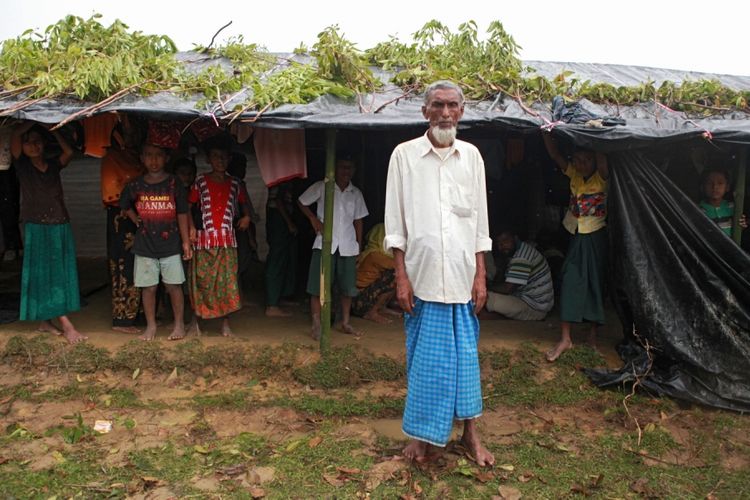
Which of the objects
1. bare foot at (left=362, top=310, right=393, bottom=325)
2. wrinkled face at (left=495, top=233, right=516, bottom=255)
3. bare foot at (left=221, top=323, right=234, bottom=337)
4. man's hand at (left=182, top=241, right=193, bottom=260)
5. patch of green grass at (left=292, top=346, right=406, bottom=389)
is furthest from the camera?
wrinkled face at (left=495, top=233, right=516, bottom=255)

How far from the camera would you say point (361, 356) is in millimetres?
4754

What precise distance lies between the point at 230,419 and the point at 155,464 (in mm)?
701

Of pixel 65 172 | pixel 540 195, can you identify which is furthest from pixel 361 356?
pixel 65 172

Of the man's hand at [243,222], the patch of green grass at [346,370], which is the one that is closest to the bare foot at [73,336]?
the man's hand at [243,222]

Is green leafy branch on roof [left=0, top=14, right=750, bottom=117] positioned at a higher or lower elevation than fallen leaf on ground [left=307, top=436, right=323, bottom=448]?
higher

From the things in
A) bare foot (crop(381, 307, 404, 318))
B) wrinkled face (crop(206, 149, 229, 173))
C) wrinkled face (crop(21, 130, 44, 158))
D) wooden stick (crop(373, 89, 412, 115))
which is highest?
wooden stick (crop(373, 89, 412, 115))

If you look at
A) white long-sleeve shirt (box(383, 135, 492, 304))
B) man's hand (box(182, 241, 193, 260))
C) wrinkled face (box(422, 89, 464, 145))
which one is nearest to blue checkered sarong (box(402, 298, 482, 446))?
white long-sleeve shirt (box(383, 135, 492, 304))

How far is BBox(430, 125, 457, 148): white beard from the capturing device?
3064mm

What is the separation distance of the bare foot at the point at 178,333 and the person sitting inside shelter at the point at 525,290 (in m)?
2.96

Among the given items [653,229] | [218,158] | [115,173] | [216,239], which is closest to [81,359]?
[216,239]

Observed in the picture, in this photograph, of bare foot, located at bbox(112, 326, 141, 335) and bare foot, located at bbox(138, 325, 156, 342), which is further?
bare foot, located at bbox(112, 326, 141, 335)

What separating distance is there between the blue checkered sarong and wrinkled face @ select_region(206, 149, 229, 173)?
253 centimetres

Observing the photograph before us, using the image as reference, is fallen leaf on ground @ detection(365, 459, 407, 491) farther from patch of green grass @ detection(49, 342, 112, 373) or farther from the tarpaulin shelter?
patch of green grass @ detection(49, 342, 112, 373)

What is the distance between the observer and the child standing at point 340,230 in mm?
Answer: 5109
